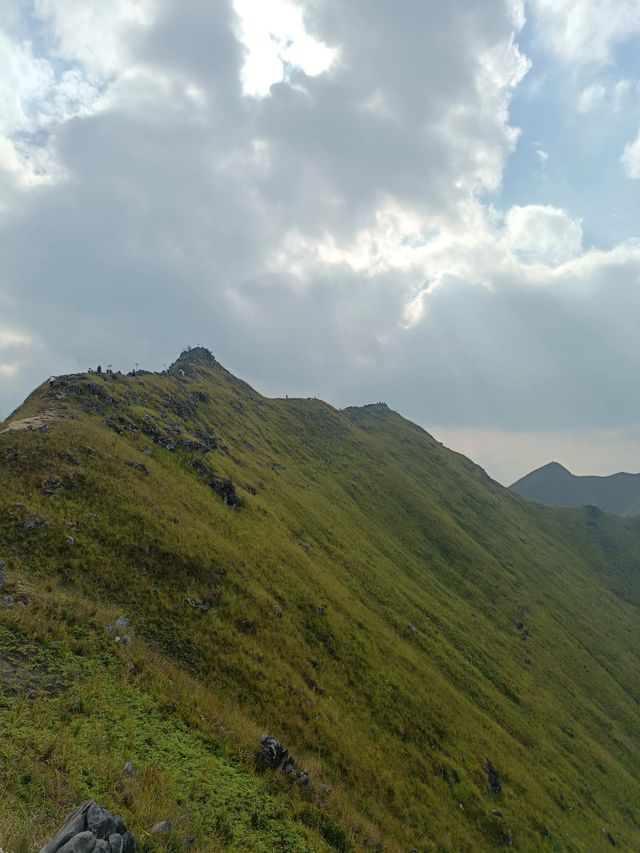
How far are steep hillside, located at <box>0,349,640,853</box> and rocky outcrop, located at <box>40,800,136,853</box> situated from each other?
749mm

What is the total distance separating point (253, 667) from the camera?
30141 mm

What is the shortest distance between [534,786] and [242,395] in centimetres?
12485

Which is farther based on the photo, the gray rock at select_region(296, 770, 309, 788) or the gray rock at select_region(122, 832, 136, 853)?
the gray rock at select_region(296, 770, 309, 788)

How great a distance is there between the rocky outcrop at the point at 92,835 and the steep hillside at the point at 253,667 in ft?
2.46

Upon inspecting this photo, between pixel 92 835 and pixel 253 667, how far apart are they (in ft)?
72.7

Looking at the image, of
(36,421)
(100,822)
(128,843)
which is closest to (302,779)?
(128,843)

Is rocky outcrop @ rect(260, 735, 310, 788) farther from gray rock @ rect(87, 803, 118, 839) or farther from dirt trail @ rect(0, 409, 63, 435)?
dirt trail @ rect(0, 409, 63, 435)

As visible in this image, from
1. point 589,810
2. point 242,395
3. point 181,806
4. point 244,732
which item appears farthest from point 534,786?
point 242,395

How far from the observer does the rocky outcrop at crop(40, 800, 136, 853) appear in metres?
9.19

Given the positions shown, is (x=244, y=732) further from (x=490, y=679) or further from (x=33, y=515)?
(x=490, y=679)

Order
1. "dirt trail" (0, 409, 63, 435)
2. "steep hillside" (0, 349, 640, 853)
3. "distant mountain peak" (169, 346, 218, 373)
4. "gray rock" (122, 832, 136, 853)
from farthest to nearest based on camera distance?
"distant mountain peak" (169, 346, 218, 373), "dirt trail" (0, 409, 63, 435), "steep hillside" (0, 349, 640, 853), "gray rock" (122, 832, 136, 853)

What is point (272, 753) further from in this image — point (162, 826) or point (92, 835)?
point (92, 835)

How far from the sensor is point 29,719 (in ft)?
47.6

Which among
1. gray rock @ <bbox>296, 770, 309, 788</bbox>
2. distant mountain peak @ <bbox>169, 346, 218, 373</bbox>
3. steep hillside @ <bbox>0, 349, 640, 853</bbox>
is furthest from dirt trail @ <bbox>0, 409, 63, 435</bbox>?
distant mountain peak @ <bbox>169, 346, 218, 373</bbox>
